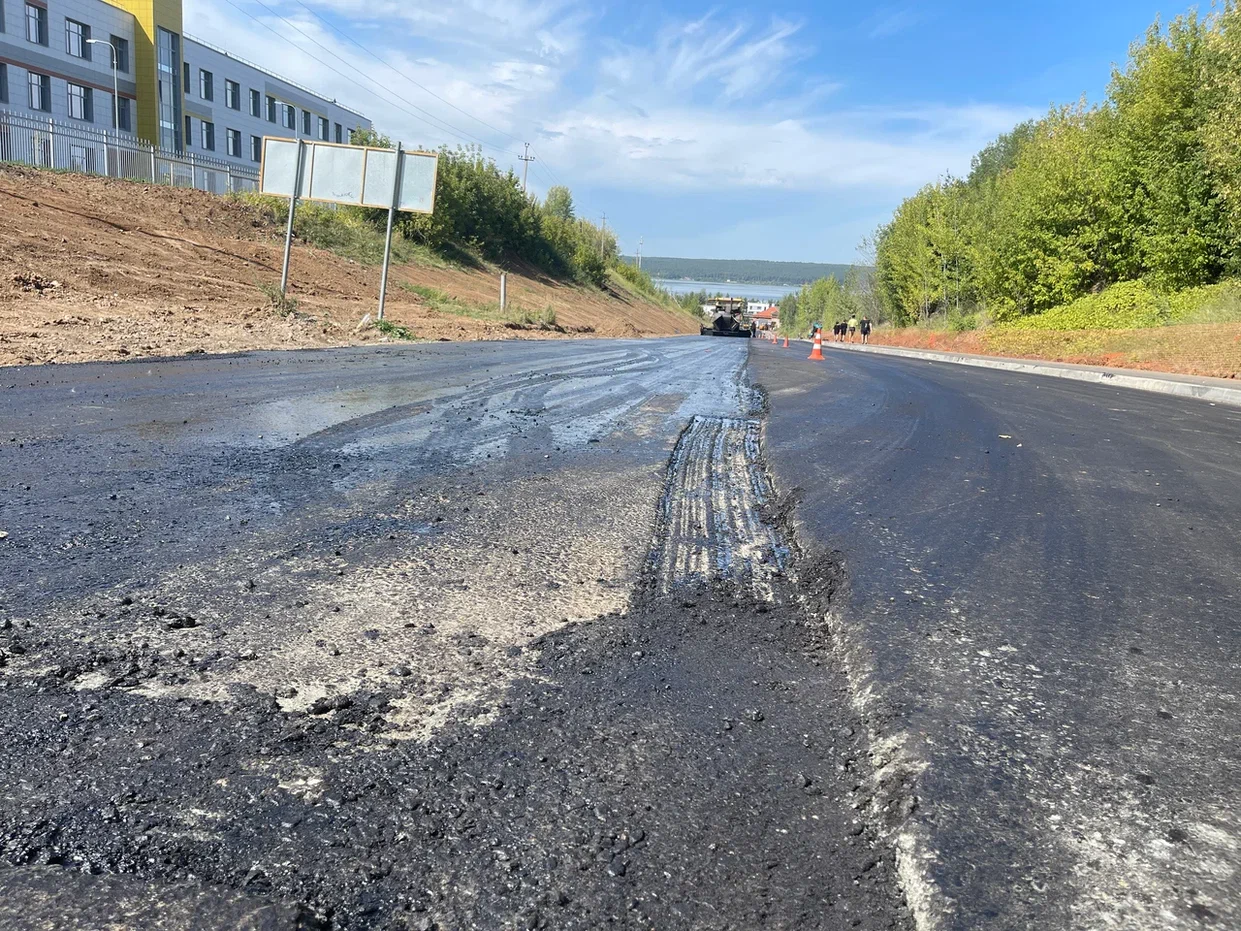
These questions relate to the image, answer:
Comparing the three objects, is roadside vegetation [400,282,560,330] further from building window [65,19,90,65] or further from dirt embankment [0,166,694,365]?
building window [65,19,90,65]

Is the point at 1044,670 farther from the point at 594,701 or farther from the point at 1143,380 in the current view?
the point at 1143,380

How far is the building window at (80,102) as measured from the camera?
43459mm

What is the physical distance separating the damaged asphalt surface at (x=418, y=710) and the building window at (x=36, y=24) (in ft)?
154

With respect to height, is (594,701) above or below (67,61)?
below

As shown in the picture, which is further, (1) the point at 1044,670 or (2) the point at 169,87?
(2) the point at 169,87

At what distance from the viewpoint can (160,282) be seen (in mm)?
21016

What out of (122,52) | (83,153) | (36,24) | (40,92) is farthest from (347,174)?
(122,52)

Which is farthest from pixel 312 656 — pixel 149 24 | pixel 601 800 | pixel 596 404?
pixel 149 24

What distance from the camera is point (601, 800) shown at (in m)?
2.04

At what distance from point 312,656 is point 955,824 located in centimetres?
188

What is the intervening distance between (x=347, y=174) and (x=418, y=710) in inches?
882

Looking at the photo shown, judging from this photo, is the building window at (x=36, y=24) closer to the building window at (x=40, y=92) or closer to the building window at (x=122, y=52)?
the building window at (x=40, y=92)

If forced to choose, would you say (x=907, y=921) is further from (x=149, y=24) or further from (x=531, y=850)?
(x=149, y=24)

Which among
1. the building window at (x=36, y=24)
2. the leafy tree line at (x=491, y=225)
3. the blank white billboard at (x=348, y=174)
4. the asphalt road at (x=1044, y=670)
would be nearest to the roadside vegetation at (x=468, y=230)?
the leafy tree line at (x=491, y=225)
